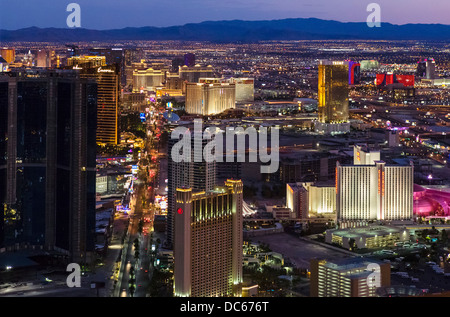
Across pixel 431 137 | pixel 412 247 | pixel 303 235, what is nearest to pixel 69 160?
pixel 303 235

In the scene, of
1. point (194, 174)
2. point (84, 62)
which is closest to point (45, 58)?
point (84, 62)

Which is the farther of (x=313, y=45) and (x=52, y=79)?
(x=313, y=45)

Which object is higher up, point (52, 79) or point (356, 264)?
point (52, 79)

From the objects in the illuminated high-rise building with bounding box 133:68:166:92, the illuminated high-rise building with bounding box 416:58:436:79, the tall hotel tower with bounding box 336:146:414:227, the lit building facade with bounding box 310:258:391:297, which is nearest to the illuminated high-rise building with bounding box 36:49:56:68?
the illuminated high-rise building with bounding box 133:68:166:92

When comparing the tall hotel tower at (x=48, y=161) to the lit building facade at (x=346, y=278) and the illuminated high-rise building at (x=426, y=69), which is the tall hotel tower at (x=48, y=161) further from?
the illuminated high-rise building at (x=426, y=69)

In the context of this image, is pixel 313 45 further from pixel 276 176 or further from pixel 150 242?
pixel 150 242

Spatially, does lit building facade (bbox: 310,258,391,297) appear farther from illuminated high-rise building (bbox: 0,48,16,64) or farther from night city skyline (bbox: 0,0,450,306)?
illuminated high-rise building (bbox: 0,48,16,64)
